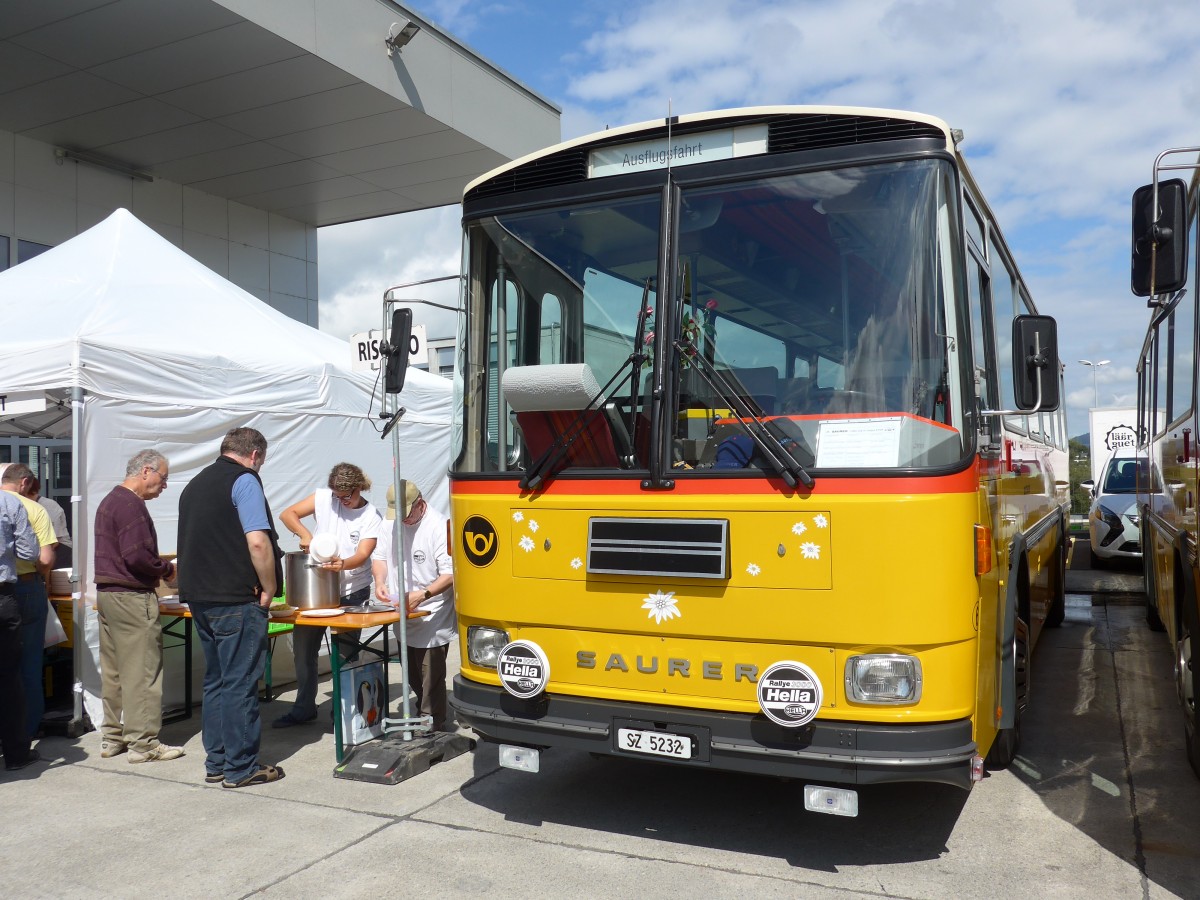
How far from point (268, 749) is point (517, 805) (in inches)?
81.4

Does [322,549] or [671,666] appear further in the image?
[322,549]

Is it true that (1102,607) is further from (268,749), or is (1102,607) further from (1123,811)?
(268,749)

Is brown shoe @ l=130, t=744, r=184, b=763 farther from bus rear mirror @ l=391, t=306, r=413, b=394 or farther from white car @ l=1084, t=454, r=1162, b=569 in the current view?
white car @ l=1084, t=454, r=1162, b=569

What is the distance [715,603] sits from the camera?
163 inches

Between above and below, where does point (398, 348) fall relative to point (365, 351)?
below

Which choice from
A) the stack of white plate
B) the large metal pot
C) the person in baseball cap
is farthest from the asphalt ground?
the stack of white plate

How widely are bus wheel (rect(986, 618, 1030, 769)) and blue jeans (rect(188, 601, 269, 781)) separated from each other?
12.7 feet

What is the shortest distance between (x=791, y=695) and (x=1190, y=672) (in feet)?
8.57

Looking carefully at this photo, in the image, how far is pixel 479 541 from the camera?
472 cm

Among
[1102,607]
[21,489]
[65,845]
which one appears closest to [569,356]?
[65,845]

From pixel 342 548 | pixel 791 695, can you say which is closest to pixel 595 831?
pixel 791 695

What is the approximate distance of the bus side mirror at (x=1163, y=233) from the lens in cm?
405

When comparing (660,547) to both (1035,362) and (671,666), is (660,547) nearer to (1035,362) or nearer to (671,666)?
(671,666)

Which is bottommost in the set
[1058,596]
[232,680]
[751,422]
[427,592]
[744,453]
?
[1058,596]
